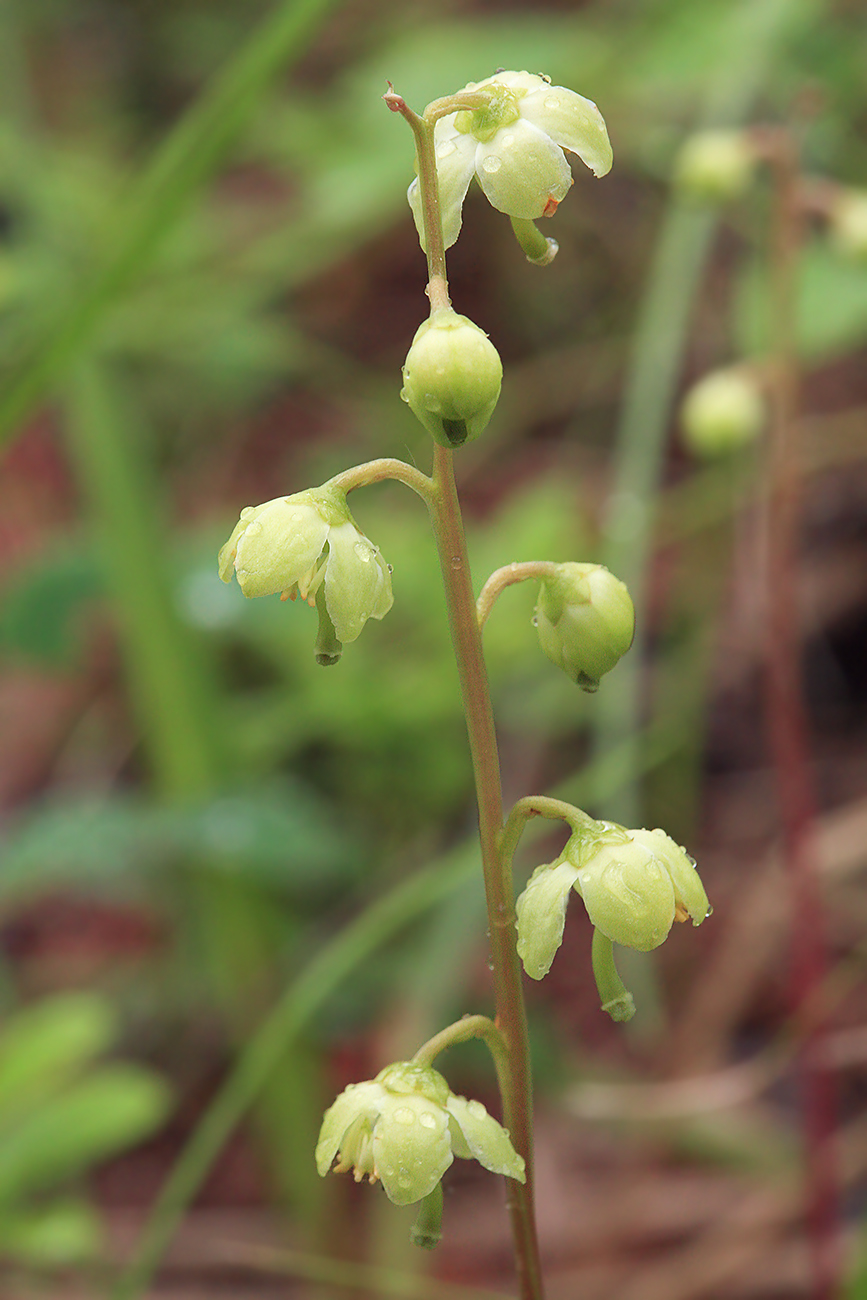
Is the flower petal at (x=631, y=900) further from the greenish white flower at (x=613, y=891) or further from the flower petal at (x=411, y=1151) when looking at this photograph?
the flower petal at (x=411, y=1151)

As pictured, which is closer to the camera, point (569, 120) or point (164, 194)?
point (569, 120)

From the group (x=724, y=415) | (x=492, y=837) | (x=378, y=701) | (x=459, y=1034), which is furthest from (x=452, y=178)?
(x=378, y=701)

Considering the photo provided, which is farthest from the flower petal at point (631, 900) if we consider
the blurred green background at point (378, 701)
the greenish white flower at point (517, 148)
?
the blurred green background at point (378, 701)

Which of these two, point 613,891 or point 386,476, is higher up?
→ point 386,476

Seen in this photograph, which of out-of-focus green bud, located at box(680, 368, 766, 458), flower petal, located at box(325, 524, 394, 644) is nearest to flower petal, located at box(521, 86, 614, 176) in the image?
flower petal, located at box(325, 524, 394, 644)

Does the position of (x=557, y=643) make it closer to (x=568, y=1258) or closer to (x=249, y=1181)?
(x=568, y=1258)

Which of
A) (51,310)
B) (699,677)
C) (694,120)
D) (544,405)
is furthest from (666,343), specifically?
(694,120)

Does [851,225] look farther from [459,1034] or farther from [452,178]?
[459,1034]
